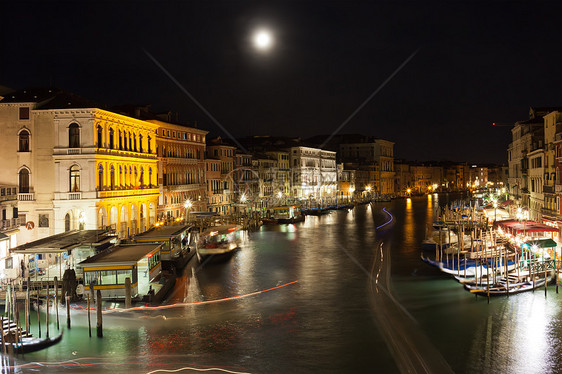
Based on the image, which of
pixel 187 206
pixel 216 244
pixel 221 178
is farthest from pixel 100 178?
pixel 221 178

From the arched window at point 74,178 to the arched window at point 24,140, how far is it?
2116 millimetres

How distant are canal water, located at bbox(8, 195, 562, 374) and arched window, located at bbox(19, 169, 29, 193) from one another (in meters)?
8.46

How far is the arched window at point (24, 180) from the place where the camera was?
2305 cm

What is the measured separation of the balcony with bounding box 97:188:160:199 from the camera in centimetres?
2381

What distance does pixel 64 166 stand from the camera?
23.3 meters

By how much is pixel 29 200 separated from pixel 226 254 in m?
9.09

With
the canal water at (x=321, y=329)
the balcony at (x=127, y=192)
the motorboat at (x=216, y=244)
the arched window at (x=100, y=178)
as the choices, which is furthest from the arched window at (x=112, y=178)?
the canal water at (x=321, y=329)

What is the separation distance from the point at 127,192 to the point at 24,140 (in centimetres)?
538

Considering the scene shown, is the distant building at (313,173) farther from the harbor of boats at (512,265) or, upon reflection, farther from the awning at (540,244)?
the awning at (540,244)

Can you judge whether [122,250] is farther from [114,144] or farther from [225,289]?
[114,144]

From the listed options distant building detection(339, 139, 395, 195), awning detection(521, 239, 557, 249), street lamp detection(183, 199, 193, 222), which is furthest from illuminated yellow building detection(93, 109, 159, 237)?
distant building detection(339, 139, 395, 195)

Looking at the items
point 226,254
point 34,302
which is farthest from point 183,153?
point 34,302

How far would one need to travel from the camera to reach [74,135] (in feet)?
77.1

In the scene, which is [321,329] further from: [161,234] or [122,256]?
[161,234]
